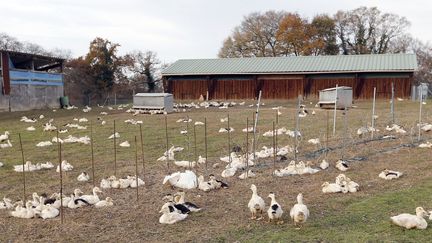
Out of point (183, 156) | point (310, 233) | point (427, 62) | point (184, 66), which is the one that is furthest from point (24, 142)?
point (427, 62)

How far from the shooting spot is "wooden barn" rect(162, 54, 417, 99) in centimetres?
4103

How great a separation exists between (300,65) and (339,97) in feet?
54.1

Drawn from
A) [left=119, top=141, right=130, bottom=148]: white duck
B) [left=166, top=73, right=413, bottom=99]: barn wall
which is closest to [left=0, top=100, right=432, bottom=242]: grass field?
[left=119, top=141, right=130, bottom=148]: white duck

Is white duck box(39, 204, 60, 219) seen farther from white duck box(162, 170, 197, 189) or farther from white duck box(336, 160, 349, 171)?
white duck box(336, 160, 349, 171)

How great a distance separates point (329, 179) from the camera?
36.6 ft

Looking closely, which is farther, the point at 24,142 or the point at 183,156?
the point at 24,142

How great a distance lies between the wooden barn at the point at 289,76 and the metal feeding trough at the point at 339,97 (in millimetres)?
11298

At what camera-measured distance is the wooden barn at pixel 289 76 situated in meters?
41.0

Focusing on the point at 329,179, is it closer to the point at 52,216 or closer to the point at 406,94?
the point at 52,216

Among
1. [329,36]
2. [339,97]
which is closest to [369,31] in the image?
[329,36]

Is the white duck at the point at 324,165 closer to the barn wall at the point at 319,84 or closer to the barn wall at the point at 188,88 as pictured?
the barn wall at the point at 319,84

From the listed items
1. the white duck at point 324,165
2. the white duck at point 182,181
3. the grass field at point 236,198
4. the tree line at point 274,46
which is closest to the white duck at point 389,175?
the grass field at point 236,198

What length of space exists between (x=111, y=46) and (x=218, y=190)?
5610 centimetres

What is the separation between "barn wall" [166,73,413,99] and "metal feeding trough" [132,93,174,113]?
1443cm
